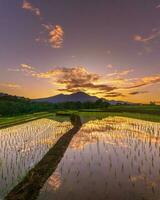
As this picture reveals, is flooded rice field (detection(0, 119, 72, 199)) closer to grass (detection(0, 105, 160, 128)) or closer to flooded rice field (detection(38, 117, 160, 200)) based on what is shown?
flooded rice field (detection(38, 117, 160, 200))

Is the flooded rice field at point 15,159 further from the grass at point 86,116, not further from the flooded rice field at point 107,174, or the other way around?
the grass at point 86,116

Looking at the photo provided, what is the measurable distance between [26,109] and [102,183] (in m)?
75.4

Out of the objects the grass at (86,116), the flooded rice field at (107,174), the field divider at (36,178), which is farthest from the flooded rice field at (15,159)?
the grass at (86,116)

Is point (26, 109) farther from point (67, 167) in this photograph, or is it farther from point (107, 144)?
point (67, 167)

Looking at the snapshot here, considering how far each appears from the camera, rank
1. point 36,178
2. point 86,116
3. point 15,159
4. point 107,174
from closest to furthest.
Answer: point 36,178, point 107,174, point 15,159, point 86,116

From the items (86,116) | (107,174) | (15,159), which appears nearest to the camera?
(107,174)

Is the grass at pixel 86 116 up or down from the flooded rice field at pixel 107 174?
up

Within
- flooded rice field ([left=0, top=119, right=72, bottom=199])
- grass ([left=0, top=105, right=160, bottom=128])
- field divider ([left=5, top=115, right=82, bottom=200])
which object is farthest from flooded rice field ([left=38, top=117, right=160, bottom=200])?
grass ([left=0, top=105, right=160, bottom=128])

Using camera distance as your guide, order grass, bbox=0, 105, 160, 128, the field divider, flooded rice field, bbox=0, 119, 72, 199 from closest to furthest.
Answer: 1. the field divider
2. flooded rice field, bbox=0, 119, 72, 199
3. grass, bbox=0, 105, 160, 128

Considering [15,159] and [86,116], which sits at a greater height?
[86,116]

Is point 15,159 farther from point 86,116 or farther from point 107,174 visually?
point 86,116

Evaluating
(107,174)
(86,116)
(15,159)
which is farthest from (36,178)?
(86,116)

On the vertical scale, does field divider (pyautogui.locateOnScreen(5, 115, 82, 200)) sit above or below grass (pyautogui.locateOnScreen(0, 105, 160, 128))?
below

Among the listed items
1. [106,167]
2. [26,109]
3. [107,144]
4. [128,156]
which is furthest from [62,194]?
[26,109]
